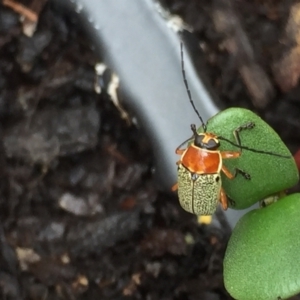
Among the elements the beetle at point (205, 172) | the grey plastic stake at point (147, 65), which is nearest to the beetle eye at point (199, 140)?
the beetle at point (205, 172)

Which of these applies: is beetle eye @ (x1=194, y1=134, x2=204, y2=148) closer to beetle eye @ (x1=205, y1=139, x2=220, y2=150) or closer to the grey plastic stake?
beetle eye @ (x1=205, y1=139, x2=220, y2=150)

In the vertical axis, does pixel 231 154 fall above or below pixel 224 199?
above

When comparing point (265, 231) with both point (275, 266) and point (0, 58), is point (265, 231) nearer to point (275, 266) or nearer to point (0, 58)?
point (275, 266)

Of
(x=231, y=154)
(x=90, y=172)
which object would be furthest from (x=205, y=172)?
(x=90, y=172)

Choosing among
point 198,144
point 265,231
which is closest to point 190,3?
point 198,144

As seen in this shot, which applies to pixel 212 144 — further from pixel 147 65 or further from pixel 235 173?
pixel 147 65

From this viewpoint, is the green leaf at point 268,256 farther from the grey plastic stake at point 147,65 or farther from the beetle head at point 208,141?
the grey plastic stake at point 147,65

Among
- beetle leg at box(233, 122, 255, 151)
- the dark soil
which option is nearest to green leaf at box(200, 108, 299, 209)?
beetle leg at box(233, 122, 255, 151)
